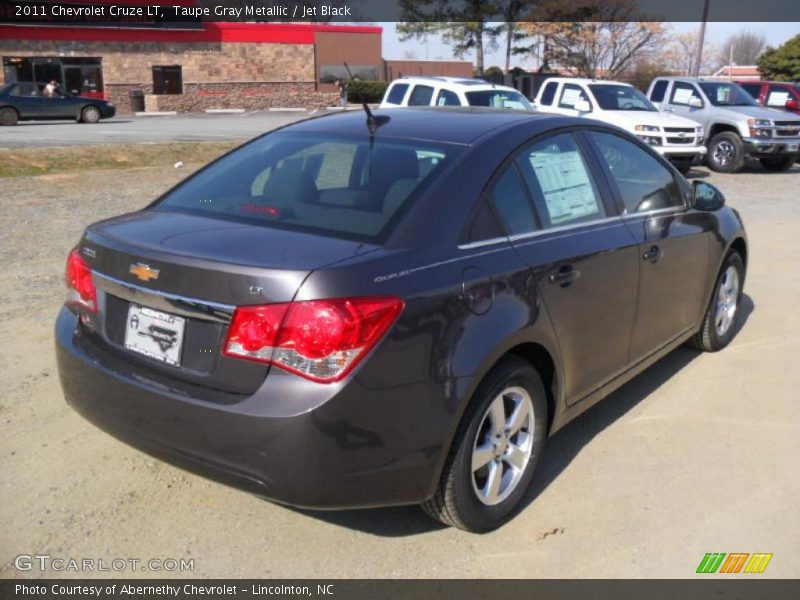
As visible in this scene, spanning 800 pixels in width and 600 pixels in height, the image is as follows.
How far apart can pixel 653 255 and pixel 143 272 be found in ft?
8.95

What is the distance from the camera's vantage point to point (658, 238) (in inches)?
176

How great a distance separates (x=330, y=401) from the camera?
8.89 feet

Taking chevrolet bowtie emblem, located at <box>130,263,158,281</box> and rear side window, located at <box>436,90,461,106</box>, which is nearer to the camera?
chevrolet bowtie emblem, located at <box>130,263,158,281</box>

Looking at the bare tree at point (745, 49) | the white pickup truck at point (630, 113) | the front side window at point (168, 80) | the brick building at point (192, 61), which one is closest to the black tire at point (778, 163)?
the white pickup truck at point (630, 113)

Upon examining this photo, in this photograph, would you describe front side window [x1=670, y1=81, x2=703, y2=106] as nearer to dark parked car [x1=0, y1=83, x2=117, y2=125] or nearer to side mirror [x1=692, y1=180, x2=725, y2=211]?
side mirror [x1=692, y1=180, x2=725, y2=211]

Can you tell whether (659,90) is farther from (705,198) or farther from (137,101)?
(137,101)

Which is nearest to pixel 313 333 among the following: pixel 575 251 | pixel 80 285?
pixel 80 285

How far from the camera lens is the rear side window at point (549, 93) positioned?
1719 cm

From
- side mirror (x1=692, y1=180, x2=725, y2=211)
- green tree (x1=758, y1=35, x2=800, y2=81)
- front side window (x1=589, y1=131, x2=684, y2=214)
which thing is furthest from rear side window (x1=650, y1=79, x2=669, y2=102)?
green tree (x1=758, y1=35, x2=800, y2=81)

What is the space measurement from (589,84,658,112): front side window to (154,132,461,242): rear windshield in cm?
1357

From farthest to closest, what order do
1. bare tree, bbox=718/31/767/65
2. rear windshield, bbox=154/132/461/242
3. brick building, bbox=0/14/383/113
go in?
bare tree, bbox=718/31/767/65 → brick building, bbox=0/14/383/113 → rear windshield, bbox=154/132/461/242

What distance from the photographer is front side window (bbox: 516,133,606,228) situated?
373 cm

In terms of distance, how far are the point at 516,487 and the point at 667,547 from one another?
2.17ft

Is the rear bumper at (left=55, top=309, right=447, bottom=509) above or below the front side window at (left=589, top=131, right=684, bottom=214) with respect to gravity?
below
